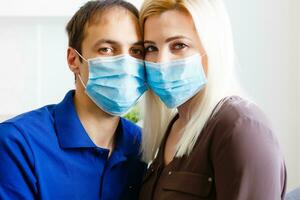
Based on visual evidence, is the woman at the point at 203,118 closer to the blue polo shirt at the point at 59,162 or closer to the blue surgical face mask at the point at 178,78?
the blue surgical face mask at the point at 178,78

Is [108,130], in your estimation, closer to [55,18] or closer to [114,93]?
[114,93]

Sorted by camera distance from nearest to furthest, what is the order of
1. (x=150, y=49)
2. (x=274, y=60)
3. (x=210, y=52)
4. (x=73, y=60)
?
(x=210, y=52) → (x=150, y=49) → (x=73, y=60) → (x=274, y=60)

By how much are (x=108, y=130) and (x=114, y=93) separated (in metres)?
0.17

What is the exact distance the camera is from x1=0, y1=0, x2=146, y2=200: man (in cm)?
123

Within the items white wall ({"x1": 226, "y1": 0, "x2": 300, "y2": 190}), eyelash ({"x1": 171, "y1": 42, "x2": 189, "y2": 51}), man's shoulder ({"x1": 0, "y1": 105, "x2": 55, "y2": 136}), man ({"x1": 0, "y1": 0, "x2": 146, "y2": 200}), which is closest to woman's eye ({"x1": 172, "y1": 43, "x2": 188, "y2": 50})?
eyelash ({"x1": 171, "y1": 42, "x2": 189, "y2": 51})

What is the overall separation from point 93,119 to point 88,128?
0.04 meters

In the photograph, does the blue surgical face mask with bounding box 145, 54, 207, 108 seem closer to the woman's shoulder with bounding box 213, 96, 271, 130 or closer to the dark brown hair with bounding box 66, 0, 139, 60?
the woman's shoulder with bounding box 213, 96, 271, 130

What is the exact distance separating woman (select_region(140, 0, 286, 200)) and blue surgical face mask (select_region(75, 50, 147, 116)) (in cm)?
5

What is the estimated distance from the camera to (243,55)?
9.03 feet

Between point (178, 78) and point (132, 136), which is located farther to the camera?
point (132, 136)

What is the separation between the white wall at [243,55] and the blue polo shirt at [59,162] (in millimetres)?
1399

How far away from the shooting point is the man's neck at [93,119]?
1448 mm

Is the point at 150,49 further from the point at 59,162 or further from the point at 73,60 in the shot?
the point at 59,162

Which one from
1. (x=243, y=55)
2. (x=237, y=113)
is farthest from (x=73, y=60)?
(x=243, y=55)
